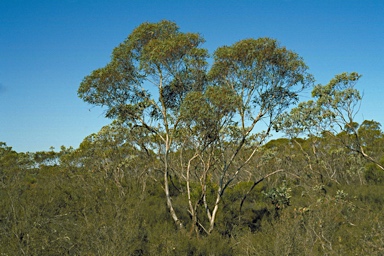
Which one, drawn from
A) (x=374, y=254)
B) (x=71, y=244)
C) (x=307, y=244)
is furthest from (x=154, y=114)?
(x=374, y=254)

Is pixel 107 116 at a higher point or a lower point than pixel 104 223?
higher

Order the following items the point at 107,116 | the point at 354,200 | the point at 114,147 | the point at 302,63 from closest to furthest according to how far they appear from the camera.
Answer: the point at 302,63
the point at 107,116
the point at 354,200
the point at 114,147

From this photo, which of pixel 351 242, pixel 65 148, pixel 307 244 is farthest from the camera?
pixel 65 148

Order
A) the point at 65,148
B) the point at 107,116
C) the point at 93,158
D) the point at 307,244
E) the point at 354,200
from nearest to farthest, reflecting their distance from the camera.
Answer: the point at 307,244
the point at 107,116
the point at 354,200
the point at 93,158
the point at 65,148

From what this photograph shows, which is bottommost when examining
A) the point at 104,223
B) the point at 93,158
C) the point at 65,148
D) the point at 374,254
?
the point at 374,254

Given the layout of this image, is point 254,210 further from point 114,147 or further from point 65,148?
point 65,148

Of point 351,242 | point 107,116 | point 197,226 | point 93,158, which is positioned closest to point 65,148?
point 93,158

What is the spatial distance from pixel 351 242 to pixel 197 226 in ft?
23.3

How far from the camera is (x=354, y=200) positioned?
25.0m

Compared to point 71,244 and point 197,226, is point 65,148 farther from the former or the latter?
point 71,244

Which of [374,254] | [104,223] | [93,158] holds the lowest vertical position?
[374,254]

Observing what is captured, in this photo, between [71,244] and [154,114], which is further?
[154,114]

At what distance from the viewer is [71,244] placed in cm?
1228

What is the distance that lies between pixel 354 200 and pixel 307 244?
14896mm
